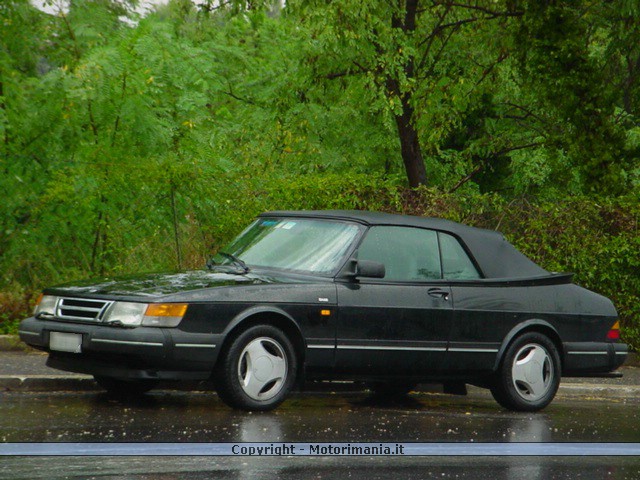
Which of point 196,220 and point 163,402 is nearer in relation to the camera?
point 163,402

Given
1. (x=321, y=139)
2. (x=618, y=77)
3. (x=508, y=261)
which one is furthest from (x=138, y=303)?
Answer: (x=321, y=139)

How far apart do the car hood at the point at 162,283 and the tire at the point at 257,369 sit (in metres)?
0.45

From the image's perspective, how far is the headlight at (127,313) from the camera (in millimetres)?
8562

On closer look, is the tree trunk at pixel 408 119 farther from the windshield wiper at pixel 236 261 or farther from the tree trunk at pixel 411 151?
the windshield wiper at pixel 236 261

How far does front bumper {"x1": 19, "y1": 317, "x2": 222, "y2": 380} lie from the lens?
27.8 ft

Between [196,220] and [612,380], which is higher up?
[196,220]

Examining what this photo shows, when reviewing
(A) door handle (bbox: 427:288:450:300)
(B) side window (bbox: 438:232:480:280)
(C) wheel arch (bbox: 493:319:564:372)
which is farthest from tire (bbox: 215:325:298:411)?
(C) wheel arch (bbox: 493:319:564:372)

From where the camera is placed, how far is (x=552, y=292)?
413 inches

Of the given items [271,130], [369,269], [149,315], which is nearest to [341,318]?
[369,269]

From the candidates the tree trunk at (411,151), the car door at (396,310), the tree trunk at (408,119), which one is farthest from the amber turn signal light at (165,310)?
the tree trunk at (411,151)

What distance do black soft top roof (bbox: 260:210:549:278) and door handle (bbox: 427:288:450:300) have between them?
21.6 inches

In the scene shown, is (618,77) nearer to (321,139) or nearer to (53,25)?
(321,139)

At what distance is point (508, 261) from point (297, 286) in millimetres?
2285

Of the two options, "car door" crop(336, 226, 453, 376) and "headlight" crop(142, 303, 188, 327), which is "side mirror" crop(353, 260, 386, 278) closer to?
"car door" crop(336, 226, 453, 376)
